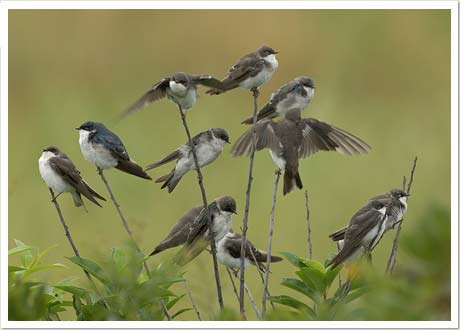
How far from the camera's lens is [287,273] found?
8117mm

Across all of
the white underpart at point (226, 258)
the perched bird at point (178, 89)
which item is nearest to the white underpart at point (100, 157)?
the perched bird at point (178, 89)

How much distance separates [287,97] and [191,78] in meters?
0.88

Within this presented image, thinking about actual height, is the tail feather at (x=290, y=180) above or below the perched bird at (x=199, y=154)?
below

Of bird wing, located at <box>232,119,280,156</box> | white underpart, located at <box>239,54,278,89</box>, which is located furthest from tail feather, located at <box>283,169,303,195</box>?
white underpart, located at <box>239,54,278,89</box>

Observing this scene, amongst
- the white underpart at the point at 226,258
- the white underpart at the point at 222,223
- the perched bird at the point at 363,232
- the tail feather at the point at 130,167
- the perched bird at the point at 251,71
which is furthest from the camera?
the white underpart at the point at 226,258

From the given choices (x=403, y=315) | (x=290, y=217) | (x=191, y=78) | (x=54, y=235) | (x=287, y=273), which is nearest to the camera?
(x=403, y=315)

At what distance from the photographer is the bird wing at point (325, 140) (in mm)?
4695

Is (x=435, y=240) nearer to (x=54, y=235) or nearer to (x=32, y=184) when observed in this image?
(x=54, y=235)

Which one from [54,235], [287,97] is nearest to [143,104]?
[287,97]

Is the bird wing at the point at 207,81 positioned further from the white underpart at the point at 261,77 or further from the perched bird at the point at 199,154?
the perched bird at the point at 199,154

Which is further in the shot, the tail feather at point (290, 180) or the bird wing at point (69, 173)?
the tail feather at point (290, 180)

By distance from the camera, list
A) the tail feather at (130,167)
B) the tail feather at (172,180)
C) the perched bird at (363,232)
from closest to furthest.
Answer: the perched bird at (363,232) → the tail feather at (130,167) → the tail feather at (172,180)

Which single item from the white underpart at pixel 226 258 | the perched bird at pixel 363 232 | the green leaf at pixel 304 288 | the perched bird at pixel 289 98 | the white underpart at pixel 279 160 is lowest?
the white underpart at pixel 226 258

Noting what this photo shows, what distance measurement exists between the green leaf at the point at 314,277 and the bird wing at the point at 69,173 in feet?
5.22
